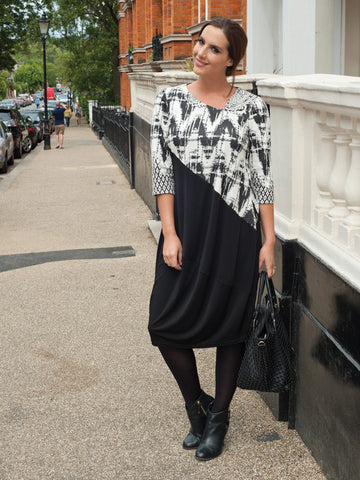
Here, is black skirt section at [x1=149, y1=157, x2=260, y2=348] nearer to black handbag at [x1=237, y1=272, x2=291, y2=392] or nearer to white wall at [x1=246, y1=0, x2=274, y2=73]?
black handbag at [x1=237, y1=272, x2=291, y2=392]

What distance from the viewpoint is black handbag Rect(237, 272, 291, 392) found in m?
3.18

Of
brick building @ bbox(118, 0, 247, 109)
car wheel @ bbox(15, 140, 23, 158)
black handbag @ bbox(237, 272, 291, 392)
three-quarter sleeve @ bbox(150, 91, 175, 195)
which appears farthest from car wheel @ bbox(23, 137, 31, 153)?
black handbag @ bbox(237, 272, 291, 392)

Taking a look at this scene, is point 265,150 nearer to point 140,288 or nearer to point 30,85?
point 140,288

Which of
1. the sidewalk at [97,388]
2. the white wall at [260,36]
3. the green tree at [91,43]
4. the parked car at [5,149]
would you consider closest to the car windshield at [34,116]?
the green tree at [91,43]

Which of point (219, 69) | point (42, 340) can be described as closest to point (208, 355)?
point (42, 340)

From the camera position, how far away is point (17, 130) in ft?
82.3

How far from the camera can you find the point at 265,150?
3.18 m

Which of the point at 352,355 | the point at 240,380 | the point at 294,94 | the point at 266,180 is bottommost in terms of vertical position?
the point at 240,380

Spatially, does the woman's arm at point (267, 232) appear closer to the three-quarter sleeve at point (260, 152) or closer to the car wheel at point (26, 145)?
the three-quarter sleeve at point (260, 152)

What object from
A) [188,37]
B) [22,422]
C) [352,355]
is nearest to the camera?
[352,355]

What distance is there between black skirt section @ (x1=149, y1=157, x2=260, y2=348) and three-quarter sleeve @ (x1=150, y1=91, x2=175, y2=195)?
0.04 meters

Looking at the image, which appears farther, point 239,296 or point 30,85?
point 30,85

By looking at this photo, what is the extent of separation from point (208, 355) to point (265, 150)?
2.13 metres

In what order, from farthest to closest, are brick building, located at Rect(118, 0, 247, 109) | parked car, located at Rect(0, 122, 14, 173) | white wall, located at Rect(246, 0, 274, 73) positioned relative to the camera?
parked car, located at Rect(0, 122, 14, 173) → brick building, located at Rect(118, 0, 247, 109) → white wall, located at Rect(246, 0, 274, 73)
